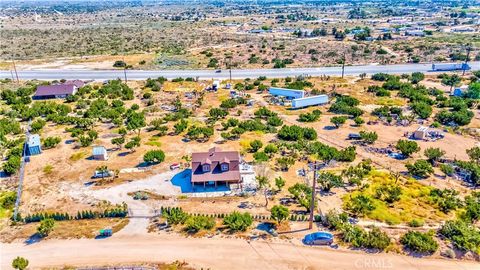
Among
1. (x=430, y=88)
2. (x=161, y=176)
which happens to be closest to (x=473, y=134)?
(x=430, y=88)

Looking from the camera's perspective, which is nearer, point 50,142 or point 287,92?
point 50,142

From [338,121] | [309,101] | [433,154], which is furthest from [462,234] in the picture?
[309,101]

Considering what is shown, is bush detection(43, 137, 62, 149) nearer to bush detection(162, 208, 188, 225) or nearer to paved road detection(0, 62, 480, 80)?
bush detection(162, 208, 188, 225)

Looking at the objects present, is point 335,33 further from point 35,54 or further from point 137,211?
point 137,211

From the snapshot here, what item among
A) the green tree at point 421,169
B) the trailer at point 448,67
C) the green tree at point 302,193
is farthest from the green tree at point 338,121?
the trailer at point 448,67

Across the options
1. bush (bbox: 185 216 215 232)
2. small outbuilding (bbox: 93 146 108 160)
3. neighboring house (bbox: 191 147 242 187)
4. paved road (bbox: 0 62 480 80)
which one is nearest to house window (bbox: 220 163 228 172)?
neighboring house (bbox: 191 147 242 187)

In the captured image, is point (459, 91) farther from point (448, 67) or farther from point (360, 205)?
point (360, 205)

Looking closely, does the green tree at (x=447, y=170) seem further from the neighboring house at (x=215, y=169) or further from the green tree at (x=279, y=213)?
the neighboring house at (x=215, y=169)
